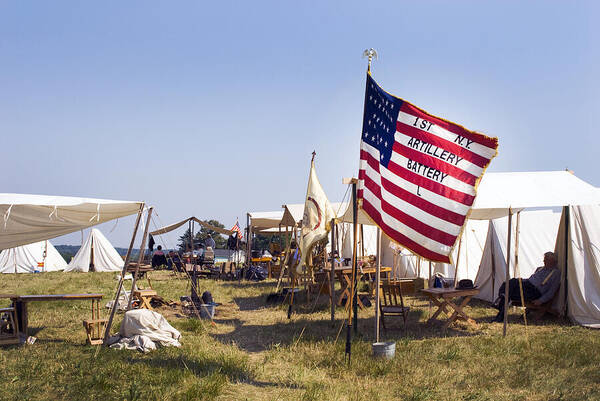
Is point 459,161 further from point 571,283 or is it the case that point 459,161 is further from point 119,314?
point 119,314

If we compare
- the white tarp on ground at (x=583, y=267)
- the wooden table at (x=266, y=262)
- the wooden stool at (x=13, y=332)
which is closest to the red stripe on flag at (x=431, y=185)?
the white tarp on ground at (x=583, y=267)

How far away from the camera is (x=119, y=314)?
928 centimetres

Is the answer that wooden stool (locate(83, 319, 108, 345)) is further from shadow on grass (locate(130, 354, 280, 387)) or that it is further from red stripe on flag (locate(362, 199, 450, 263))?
red stripe on flag (locate(362, 199, 450, 263))

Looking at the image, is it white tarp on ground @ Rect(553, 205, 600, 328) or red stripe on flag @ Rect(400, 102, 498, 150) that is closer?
red stripe on flag @ Rect(400, 102, 498, 150)

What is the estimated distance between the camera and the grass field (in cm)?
470

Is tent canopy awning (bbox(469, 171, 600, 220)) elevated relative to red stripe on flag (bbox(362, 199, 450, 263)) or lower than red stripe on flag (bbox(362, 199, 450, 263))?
elevated

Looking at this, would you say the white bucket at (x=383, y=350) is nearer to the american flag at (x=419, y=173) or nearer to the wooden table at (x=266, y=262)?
the american flag at (x=419, y=173)

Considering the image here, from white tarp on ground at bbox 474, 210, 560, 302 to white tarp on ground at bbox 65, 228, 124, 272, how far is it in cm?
1604

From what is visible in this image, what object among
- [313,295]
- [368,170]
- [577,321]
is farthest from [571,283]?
[313,295]

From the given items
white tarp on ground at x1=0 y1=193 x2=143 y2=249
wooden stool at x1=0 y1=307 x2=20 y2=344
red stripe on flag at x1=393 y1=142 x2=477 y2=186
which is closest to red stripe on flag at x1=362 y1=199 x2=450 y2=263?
red stripe on flag at x1=393 y1=142 x2=477 y2=186

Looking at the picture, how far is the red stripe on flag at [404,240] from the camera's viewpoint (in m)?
5.64

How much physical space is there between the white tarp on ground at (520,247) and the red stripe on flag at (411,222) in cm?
544

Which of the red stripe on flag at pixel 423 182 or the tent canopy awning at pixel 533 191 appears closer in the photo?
the red stripe on flag at pixel 423 182

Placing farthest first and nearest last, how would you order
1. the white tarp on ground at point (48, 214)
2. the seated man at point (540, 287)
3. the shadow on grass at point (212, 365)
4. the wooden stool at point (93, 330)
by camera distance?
1. the seated man at point (540, 287)
2. the wooden stool at point (93, 330)
3. the white tarp on ground at point (48, 214)
4. the shadow on grass at point (212, 365)
